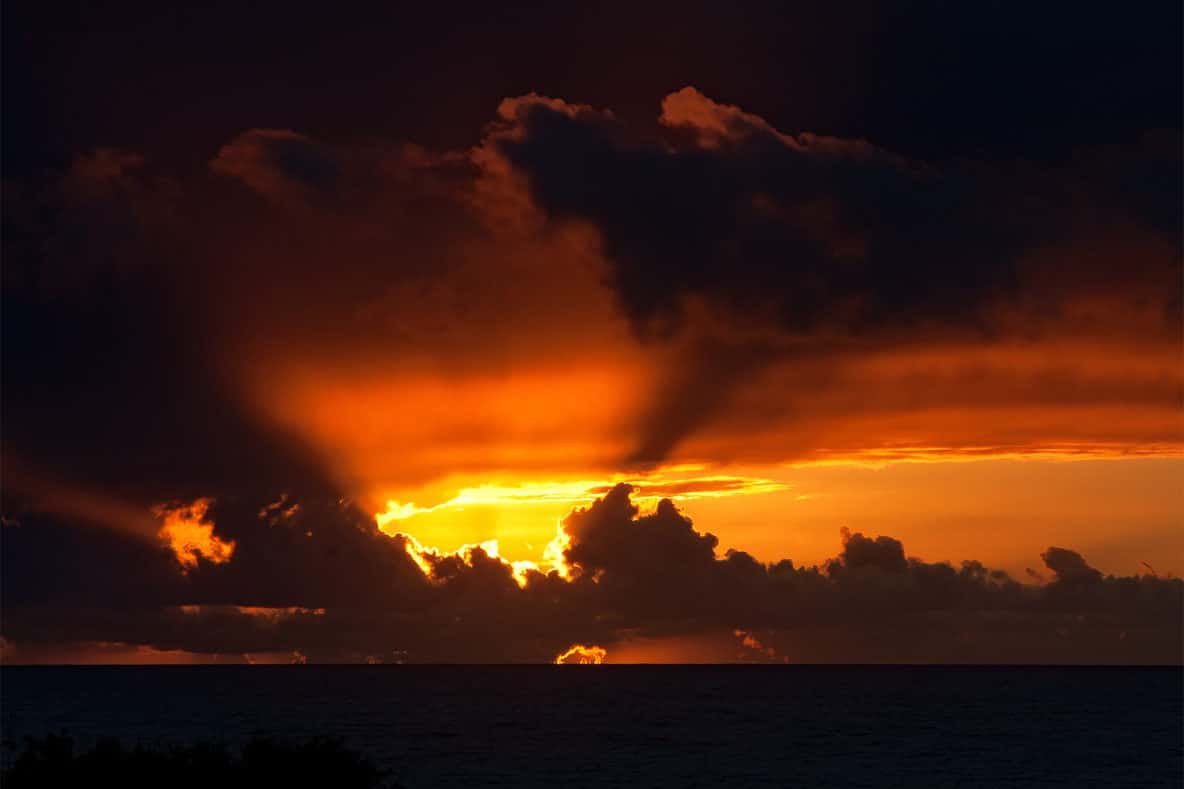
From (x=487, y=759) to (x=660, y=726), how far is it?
5396cm

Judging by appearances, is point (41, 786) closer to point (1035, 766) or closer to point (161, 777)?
point (161, 777)

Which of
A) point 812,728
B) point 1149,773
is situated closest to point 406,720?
point 812,728

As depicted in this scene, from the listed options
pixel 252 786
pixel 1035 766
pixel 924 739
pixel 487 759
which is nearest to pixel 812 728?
pixel 924 739

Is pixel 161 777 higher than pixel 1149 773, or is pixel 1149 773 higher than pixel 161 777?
pixel 161 777

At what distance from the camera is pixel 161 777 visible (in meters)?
48.6

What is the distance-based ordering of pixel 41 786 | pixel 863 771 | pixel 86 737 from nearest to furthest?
pixel 41 786 < pixel 863 771 < pixel 86 737

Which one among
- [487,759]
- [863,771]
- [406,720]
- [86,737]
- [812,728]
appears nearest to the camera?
[863,771]

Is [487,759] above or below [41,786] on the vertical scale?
below

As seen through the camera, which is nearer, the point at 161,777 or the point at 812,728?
the point at 161,777

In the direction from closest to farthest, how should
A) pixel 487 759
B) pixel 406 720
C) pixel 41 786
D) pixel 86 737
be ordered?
pixel 41 786
pixel 487 759
pixel 86 737
pixel 406 720

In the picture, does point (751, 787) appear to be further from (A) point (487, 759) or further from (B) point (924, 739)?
(B) point (924, 739)

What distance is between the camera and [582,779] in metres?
118

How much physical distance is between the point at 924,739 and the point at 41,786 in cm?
13093

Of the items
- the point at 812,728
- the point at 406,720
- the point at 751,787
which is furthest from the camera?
the point at 406,720
